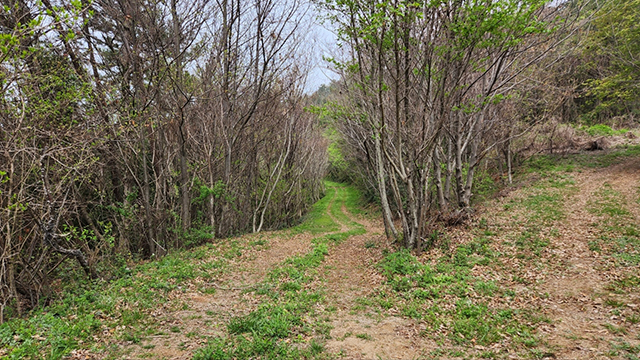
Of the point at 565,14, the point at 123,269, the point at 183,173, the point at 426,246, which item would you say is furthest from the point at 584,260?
the point at 183,173

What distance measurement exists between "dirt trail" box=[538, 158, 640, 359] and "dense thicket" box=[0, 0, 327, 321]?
29.8ft

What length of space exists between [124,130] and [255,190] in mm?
9835

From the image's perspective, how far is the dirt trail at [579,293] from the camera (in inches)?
173

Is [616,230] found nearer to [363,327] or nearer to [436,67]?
[436,67]

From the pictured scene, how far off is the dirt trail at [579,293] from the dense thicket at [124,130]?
29.8ft

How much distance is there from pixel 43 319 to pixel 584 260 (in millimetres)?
12034

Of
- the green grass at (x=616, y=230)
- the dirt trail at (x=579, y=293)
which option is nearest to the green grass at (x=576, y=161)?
the green grass at (x=616, y=230)

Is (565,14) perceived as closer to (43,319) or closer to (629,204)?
(629,204)

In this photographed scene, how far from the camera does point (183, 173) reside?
11586 millimetres

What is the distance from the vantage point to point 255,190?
58.4ft

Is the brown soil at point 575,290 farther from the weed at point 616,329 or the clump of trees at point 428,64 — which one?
the clump of trees at point 428,64

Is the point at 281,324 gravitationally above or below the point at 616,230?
above

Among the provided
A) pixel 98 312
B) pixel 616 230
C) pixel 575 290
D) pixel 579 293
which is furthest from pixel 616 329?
pixel 98 312

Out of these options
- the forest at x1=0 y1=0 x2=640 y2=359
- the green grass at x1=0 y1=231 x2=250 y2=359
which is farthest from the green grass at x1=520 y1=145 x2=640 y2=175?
the green grass at x1=0 y1=231 x2=250 y2=359
